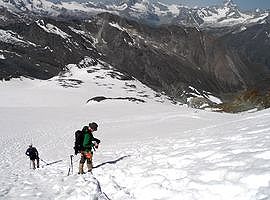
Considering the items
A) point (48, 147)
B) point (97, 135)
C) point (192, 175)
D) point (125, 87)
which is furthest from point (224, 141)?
point (125, 87)

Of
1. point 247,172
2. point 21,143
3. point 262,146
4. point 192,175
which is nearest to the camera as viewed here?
point 247,172

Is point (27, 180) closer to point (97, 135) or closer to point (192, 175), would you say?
point (192, 175)

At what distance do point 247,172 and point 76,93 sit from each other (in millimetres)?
112954

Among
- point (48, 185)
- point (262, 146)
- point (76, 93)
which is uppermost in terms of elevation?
point (76, 93)

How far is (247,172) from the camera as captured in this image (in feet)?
36.9

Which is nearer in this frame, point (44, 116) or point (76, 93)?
point (44, 116)

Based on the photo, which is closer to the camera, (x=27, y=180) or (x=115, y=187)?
(x=115, y=187)

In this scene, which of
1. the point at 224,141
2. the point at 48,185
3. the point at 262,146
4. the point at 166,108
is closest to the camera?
the point at 262,146

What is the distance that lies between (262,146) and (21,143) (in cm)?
2842

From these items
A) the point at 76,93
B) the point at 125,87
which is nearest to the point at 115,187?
the point at 76,93

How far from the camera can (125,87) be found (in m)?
151

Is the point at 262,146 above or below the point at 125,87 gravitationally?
below

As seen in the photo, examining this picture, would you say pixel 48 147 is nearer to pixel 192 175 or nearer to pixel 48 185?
pixel 48 185

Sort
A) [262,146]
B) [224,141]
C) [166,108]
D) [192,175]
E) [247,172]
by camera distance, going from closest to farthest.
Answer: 1. [247,172]
2. [192,175]
3. [262,146]
4. [224,141]
5. [166,108]
